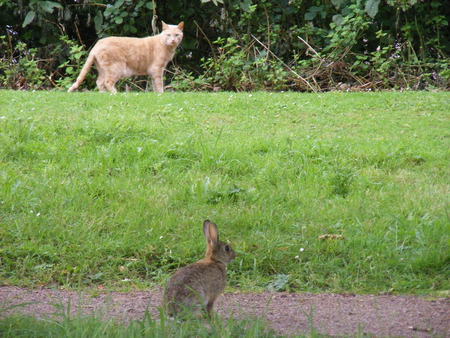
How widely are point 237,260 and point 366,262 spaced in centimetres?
101

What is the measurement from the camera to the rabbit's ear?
13.4 ft

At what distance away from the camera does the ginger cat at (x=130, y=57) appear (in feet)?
43.1

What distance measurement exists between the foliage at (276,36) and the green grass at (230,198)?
5111 millimetres

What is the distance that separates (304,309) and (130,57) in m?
10.0

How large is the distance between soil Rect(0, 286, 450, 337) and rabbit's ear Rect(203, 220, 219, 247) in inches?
17.0

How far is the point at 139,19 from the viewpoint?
52.2ft

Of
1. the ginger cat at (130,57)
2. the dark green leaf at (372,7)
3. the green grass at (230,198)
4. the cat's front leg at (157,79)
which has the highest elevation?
the dark green leaf at (372,7)

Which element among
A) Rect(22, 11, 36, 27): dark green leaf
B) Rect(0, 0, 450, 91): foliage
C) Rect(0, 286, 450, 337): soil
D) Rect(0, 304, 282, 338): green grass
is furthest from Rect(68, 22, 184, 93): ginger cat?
Rect(0, 304, 282, 338): green grass

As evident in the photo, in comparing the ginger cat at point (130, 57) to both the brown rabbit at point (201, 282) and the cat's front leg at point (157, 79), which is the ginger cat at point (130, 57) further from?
the brown rabbit at point (201, 282)

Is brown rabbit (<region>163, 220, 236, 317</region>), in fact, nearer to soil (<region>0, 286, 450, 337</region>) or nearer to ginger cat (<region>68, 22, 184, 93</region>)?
soil (<region>0, 286, 450, 337</region>)

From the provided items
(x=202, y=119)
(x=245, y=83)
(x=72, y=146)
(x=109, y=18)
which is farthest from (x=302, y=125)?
(x=109, y=18)

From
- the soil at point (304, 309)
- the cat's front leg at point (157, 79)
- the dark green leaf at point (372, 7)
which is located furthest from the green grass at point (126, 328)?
the dark green leaf at point (372, 7)

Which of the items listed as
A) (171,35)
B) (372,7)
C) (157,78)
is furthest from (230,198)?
(372,7)

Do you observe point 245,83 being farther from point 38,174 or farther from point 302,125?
point 38,174
